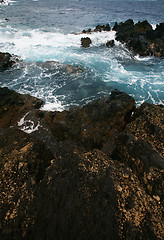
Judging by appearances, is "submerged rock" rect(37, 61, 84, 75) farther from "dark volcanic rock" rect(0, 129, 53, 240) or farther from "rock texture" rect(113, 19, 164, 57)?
"dark volcanic rock" rect(0, 129, 53, 240)

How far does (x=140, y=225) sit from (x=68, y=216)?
6.33 feet

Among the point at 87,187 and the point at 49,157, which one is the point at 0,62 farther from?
the point at 87,187

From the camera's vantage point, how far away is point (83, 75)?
18.1 meters

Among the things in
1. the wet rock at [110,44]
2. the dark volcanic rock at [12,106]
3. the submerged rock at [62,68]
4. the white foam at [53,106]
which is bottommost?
the white foam at [53,106]

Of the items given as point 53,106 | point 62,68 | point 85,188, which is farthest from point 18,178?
point 62,68

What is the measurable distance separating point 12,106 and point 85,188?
9.29 m

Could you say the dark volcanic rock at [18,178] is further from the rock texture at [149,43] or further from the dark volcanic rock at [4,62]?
the rock texture at [149,43]

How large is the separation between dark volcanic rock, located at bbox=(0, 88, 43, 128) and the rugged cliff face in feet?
12.3

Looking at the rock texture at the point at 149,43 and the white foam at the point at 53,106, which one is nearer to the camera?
the white foam at the point at 53,106

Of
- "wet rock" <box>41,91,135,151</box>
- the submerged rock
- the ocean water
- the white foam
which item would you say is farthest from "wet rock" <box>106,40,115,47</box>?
"wet rock" <box>41,91,135,151</box>

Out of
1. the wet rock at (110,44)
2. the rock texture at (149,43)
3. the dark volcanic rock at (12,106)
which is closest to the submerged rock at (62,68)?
the dark volcanic rock at (12,106)

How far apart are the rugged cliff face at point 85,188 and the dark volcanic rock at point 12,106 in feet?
12.3

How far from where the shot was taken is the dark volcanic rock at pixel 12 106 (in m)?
9.58

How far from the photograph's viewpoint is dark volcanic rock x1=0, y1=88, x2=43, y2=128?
377 inches
